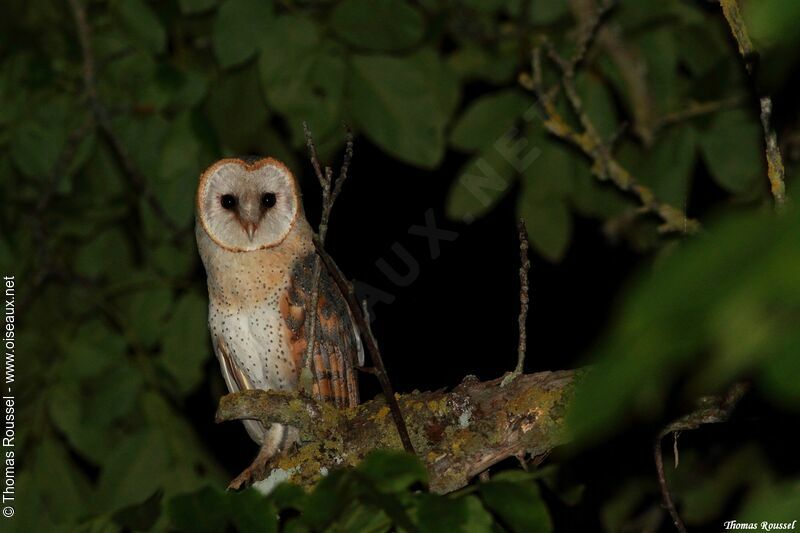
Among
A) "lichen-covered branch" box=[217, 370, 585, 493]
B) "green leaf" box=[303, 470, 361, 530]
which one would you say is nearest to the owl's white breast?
"lichen-covered branch" box=[217, 370, 585, 493]

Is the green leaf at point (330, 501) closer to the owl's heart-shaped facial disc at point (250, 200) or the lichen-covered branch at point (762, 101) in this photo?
the lichen-covered branch at point (762, 101)

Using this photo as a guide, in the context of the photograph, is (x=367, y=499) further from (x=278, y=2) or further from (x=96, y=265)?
(x=96, y=265)

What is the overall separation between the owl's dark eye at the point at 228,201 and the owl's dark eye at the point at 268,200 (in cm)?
10

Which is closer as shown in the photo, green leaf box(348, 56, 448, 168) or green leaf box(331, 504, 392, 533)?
green leaf box(331, 504, 392, 533)

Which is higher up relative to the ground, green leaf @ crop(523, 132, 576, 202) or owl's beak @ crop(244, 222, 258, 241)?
owl's beak @ crop(244, 222, 258, 241)

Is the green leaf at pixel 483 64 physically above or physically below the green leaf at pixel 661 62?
above

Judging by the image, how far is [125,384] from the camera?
3.33 metres

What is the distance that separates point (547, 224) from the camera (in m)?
3.12

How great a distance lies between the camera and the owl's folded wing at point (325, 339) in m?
2.82

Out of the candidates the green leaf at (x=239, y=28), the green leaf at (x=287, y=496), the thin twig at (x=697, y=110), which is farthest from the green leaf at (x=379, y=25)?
the green leaf at (x=287, y=496)

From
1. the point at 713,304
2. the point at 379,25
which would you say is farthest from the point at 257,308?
the point at 713,304

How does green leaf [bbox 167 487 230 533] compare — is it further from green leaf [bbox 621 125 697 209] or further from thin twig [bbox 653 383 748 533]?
green leaf [bbox 621 125 697 209]

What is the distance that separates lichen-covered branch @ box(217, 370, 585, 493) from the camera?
1819mm

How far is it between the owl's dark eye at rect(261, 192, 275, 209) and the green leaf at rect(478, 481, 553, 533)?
1835 mm
